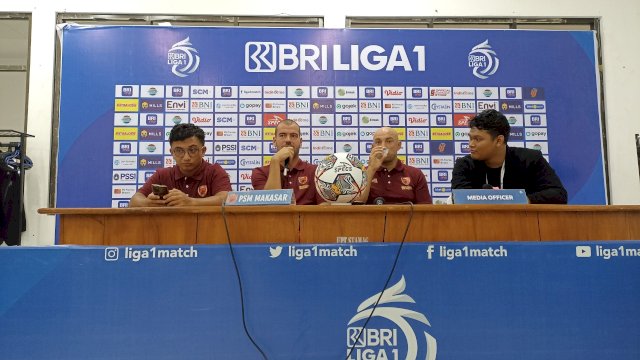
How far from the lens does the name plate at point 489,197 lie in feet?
5.30

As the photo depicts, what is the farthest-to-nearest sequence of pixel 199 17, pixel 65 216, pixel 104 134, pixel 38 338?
pixel 199 17
pixel 104 134
pixel 65 216
pixel 38 338

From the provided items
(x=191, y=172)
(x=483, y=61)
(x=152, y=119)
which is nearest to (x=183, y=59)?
(x=152, y=119)

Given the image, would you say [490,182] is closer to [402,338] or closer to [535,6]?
[402,338]

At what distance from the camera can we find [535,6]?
12.6 feet

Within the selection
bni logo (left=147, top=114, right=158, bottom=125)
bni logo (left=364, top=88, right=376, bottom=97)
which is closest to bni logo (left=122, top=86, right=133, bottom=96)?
bni logo (left=147, top=114, right=158, bottom=125)

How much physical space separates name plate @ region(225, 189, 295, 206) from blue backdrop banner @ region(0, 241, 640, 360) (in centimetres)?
16

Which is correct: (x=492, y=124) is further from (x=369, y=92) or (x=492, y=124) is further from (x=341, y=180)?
(x=369, y=92)

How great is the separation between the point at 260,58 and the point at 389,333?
2.60 m

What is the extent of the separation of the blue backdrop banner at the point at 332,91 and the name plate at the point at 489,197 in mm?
1903

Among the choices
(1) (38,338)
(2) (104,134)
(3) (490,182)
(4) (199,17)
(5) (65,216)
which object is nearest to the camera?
(1) (38,338)

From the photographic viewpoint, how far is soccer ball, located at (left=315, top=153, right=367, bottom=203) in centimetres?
170

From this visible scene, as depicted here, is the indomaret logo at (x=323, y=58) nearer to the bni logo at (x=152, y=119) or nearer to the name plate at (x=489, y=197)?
the bni logo at (x=152, y=119)

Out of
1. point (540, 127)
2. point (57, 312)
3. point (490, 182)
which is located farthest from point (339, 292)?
point (540, 127)

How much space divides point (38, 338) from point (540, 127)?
135 inches
